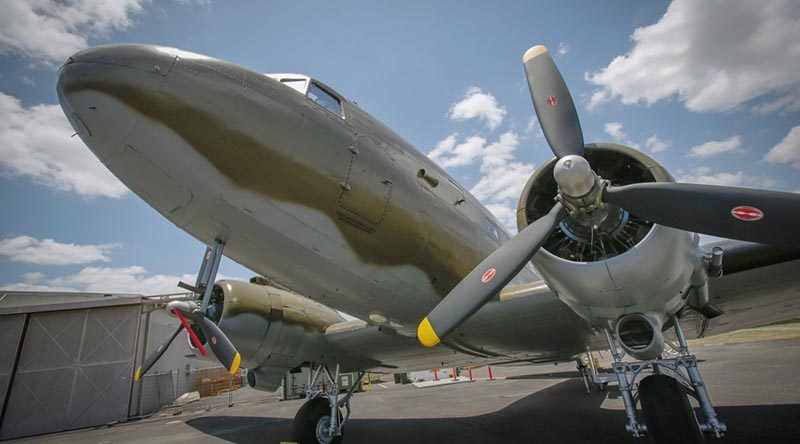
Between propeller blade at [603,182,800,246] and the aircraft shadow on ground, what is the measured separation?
13.5 ft

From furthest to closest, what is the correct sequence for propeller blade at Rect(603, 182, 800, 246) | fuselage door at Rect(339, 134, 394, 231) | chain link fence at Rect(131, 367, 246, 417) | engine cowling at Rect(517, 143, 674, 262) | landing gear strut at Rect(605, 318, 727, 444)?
chain link fence at Rect(131, 367, 246, 417), fuselage door at Rect(339, 134, 394, 231), engine cowling at Rect(517, 143, 674, 262), landing gear strut at Rect(605, 318, 727, 444), propeller blade at Rect(603, 182, 800, 246)

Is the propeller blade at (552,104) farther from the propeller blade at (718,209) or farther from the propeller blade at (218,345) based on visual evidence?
the propeller blade at (218,345)

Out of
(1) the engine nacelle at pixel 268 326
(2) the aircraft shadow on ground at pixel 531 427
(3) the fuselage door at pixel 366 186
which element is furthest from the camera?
(1) the engine nacelle at pixel 268 326

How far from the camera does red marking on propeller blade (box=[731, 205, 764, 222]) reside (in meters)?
2.63

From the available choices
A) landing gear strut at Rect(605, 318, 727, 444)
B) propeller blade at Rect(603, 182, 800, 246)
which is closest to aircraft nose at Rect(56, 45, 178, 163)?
propeller blade at Rect(603, 182, 800, 246)

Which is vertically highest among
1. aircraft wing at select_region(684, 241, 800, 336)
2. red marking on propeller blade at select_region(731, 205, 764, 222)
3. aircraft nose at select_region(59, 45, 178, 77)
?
aircraft nose at select_region(59, 45, 178, 77)

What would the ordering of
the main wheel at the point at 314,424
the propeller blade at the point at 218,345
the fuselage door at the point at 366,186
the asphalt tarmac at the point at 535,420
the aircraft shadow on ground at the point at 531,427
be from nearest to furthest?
1. the fuselage door at the point at 366,186
2. the propeller blade at the point at 218,345
3. the aircraft shadow on ground at the point at 531,427
4. the asphalt tarmac at the point at 535,420
5. the main wheel at the point at 314,424

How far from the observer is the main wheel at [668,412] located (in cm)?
355

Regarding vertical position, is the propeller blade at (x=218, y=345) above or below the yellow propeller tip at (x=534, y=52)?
below

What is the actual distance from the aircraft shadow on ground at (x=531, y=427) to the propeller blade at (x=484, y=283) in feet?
14.3

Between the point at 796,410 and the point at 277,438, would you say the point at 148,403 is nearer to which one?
the point at 277,438

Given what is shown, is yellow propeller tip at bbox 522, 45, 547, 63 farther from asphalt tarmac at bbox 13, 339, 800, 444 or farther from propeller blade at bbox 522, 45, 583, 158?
asphalt tarmac at bbox 13, 339, 800, 444

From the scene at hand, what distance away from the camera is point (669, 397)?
3645mm

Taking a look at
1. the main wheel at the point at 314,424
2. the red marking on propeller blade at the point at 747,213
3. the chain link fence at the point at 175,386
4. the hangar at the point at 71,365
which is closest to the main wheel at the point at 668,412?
the red marking on propeller blade at the point at 747,213
